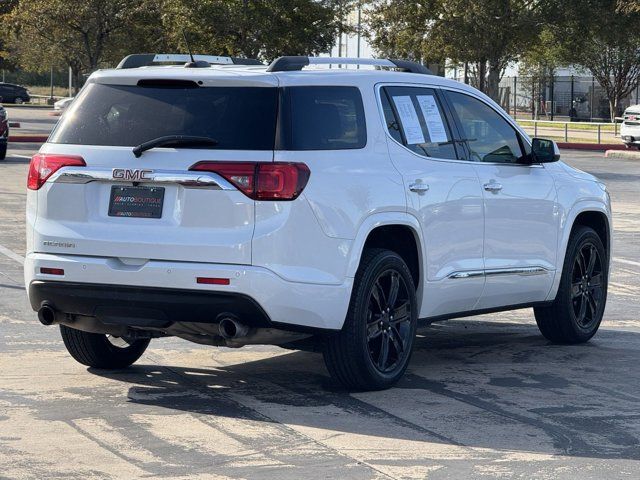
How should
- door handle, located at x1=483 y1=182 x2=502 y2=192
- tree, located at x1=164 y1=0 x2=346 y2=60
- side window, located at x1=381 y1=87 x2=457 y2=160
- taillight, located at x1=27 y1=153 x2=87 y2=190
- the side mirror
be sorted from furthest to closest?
1. tree, located at x1=164 y1=0 x2=346 y2=60
2. the side mirror
3. door handle, located at x1=483 y1=182 x2=502 y2=192
4. side window, located at x1=381 y1=87 x2=457 y2=160
5. taillight, located at x1=27 y1=153 x2=87 y2=190

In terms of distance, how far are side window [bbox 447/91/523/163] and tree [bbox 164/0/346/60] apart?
1489 inches

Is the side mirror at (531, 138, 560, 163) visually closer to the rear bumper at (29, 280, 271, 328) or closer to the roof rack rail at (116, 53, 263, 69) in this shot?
the roof rack rail at (116, 53, 263, 69)

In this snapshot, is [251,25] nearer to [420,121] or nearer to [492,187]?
[492,187]

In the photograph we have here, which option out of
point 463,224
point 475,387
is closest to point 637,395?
point 475,387

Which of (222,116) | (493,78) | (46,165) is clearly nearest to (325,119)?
(222,116)

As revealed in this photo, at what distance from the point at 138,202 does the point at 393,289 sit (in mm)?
1599

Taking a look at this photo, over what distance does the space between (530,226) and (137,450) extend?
12.3ft

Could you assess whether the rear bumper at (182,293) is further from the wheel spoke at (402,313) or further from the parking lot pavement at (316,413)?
the wheel spoke at (402,313)

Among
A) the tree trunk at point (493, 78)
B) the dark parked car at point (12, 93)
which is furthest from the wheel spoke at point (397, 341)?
the dark parked car at point (12, 93)

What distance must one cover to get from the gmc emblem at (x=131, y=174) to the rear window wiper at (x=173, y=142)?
0.10 meters

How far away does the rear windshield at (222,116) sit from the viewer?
7383 millimetres

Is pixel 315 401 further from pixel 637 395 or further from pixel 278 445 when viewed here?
pixel 637 395

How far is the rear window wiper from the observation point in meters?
7.36

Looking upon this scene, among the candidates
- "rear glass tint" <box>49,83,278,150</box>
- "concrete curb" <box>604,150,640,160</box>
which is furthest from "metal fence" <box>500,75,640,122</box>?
"rear glass tint" <box>49,83,278,150</box>
